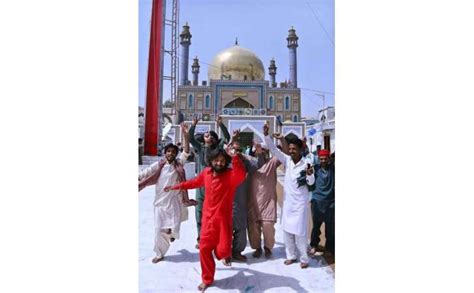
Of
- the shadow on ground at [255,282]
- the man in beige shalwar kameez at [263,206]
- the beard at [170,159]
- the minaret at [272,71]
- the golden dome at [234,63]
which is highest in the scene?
the golden dome at [234,63]

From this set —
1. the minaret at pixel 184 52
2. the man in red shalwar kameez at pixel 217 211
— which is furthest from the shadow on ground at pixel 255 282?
the minaret at pixel 184 52

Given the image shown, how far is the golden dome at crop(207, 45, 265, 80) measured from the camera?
258cm

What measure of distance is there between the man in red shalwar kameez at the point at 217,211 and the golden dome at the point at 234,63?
91 centimetres

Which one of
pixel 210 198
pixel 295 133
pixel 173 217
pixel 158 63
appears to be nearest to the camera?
pixel 210 198

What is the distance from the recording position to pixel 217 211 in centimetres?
202

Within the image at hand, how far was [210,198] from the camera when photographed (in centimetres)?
205

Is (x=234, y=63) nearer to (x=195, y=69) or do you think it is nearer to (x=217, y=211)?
(x=195, y=69)

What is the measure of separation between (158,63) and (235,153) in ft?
4.87

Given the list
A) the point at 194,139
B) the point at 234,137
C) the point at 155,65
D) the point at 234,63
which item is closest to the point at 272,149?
the point at 234,137

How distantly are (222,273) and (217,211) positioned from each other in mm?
431

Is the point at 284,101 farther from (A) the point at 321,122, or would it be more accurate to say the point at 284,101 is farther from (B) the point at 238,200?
(B) the point at 238,200

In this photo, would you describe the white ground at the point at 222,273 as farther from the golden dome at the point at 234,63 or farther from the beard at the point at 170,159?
the golden dome at the point at 234,63

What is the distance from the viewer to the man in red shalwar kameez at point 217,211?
2.02 m

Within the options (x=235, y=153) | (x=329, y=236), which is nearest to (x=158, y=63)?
(x=235, y=153)
